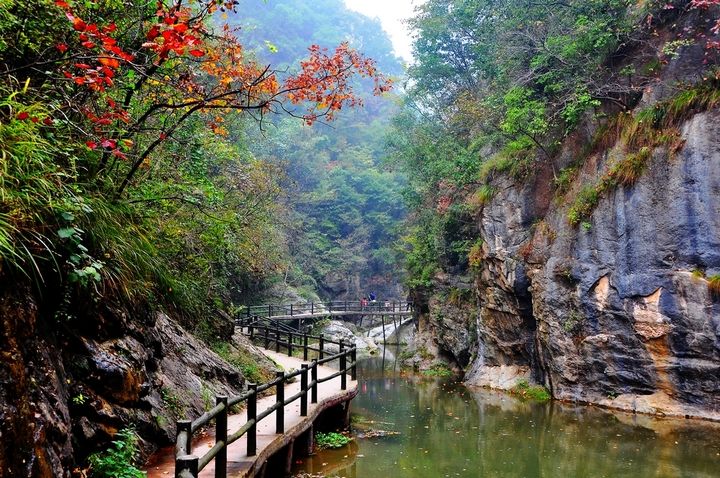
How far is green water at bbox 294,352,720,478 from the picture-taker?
879cm

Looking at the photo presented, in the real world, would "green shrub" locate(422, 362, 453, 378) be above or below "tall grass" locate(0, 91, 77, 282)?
below

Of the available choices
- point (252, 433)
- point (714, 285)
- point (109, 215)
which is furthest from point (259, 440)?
point (714, 285)

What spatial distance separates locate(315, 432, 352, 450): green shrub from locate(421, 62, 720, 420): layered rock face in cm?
741

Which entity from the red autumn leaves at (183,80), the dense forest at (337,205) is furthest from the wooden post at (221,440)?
the dense forest at (337,205)

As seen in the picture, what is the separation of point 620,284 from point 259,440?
1042cm

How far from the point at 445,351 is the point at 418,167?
8.62m

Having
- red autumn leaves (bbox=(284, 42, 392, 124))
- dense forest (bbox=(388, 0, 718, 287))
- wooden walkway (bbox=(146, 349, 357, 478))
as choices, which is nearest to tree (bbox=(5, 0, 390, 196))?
red autumn leaves (bbox=(284, 42, 392, 124))

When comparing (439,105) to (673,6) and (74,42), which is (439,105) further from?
(74,42)

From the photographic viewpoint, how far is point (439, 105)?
27938 millimetres

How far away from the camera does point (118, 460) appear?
498 centimetres

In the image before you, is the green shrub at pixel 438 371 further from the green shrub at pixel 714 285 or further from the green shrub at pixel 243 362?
the green shrub at pixel 714 285

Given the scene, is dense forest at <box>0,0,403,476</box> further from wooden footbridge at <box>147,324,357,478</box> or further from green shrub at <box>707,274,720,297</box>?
green shrub at <box>707,274,720,297</box>

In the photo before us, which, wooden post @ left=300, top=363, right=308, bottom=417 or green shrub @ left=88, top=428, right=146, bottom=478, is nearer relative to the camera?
green shrub @ left=88, top=428, right=146, bottom=478

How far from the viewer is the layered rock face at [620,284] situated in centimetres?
1229
